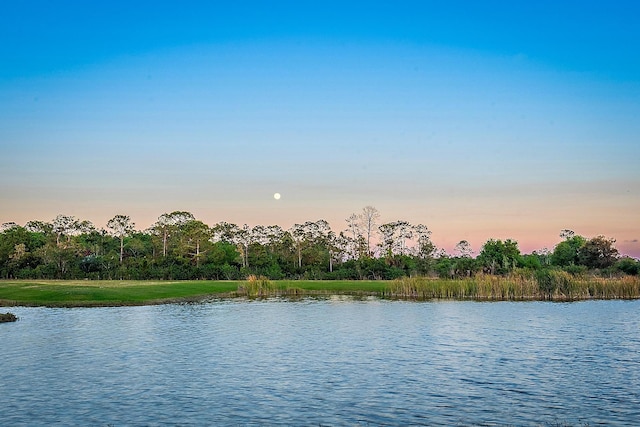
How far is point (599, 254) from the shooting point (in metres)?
116

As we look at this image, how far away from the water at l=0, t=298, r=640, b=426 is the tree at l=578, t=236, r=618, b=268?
264ft

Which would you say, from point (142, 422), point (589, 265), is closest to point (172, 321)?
point (142, 422)

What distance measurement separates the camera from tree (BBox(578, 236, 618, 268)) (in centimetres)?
11481

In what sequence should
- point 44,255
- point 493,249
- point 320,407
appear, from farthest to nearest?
point 493,249 < point 44,255 < point 320,407

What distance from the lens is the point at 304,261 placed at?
5128 inches

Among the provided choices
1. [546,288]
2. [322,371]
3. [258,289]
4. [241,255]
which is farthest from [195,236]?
[322,371]

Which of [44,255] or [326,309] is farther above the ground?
[44,255]

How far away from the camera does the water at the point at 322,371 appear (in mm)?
17000

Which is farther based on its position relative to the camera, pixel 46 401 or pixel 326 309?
pixel 326 309

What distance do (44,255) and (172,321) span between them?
8716 centimetres

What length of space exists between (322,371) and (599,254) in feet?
353

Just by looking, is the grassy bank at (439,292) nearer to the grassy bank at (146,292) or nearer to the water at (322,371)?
the grassy bank at (146,292)

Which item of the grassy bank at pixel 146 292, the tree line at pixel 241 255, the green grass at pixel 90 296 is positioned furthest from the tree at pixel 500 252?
the green grass at pixel 90 296

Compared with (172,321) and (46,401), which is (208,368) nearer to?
(46,401)
